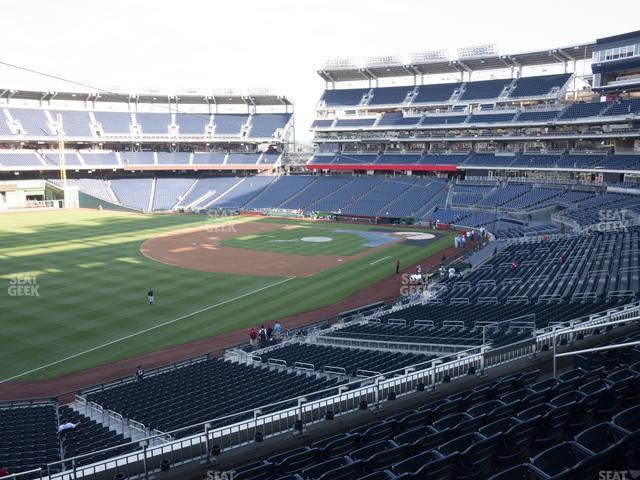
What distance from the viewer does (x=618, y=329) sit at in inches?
474

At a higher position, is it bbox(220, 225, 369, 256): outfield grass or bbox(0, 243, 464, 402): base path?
bbox(220, 225, 369, 256): outfield grass

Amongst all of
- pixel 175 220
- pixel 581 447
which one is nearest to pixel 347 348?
pixel 581 447

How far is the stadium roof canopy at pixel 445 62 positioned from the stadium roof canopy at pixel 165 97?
13.1 metres

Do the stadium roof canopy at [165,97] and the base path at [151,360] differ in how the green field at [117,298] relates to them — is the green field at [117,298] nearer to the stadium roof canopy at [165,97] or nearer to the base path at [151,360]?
the base path at [151,360]

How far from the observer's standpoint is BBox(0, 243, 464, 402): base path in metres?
18.5

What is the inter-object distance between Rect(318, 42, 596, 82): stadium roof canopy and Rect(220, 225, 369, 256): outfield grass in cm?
3450

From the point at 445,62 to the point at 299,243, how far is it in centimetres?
4097

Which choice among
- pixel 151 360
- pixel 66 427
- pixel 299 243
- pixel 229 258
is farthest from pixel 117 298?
pixel 299 243

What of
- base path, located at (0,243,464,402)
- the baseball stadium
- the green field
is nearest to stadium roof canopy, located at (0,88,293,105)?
the baseball stadium

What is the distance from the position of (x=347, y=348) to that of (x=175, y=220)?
164 ft

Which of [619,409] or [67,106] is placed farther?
[67,106]

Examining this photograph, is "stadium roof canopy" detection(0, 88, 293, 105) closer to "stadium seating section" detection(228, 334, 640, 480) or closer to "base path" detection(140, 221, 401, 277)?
"base path" detection(140, 221, 401, 277)

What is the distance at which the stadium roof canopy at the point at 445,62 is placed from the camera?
206 feet

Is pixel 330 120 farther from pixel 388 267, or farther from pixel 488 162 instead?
pixel 388 267
